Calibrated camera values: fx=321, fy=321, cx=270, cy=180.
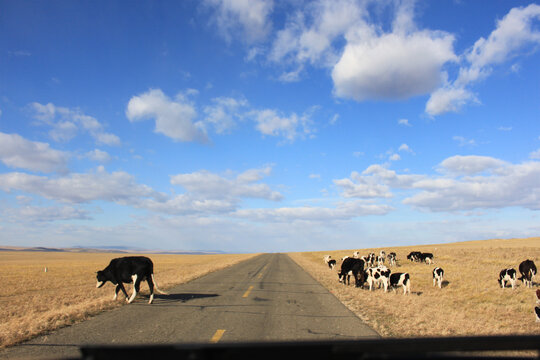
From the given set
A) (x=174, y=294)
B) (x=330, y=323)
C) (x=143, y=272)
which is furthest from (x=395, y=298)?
(x=143, y=272)

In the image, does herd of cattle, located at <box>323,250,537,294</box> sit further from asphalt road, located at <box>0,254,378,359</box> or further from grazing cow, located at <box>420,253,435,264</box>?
grazing cow, located at <box>420,253,435,264</box>

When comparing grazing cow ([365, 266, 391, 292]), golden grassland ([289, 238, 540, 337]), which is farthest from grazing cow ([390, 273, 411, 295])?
golden grassland ([289, 238, 540, 337])

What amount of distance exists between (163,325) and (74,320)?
3.26 meters

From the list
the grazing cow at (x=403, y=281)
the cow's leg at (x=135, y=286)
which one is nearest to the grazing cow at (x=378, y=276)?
the grazing cow at (x=403, y=281)

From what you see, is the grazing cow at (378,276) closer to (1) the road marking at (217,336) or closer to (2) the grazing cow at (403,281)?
(2) the grazing cow at (403,281)

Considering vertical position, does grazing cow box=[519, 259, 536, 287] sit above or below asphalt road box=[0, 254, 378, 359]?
above

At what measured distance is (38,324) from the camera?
365 inches

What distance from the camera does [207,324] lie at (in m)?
9.04

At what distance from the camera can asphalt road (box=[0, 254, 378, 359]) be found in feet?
24.7

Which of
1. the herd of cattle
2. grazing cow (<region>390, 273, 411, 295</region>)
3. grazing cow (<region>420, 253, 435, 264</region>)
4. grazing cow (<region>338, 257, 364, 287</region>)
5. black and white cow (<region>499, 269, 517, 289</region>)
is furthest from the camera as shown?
grazing cow (<region>420, 253, 435, 264</region>)

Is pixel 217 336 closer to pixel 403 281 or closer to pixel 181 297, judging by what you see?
pixel 181 297

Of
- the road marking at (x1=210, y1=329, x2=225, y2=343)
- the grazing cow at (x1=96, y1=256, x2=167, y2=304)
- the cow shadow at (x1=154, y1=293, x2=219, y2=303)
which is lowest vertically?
the cow shadow at (x1=154, y1=293, x2=219, y2=303)

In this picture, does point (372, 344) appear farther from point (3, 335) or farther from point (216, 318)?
point (3, 335)

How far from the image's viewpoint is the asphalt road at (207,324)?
7.54m
